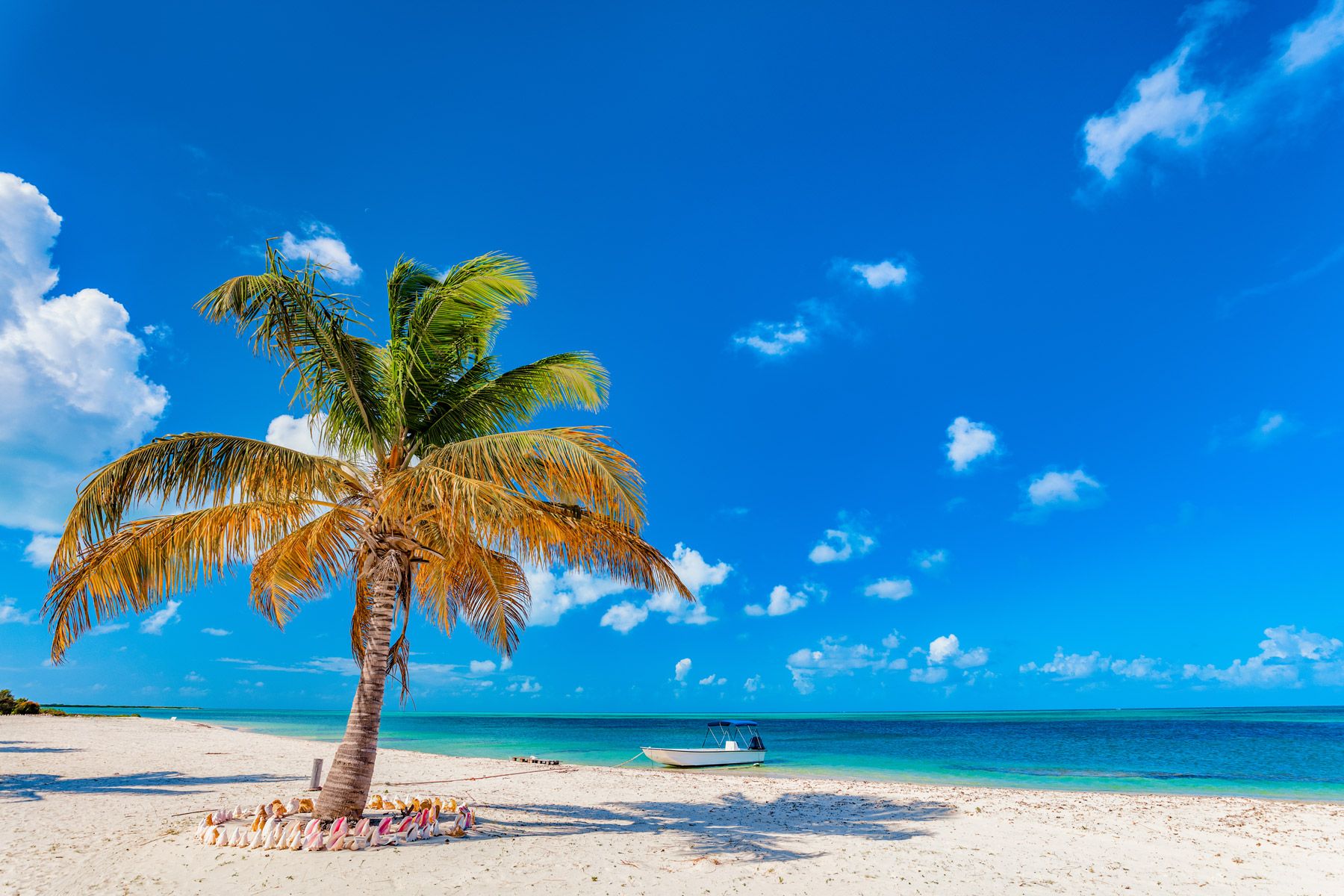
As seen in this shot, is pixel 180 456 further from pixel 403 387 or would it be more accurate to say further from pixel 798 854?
pixel 798 854

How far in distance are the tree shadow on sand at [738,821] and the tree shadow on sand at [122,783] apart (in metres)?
6.65

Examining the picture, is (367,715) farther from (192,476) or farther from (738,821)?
(738,821)

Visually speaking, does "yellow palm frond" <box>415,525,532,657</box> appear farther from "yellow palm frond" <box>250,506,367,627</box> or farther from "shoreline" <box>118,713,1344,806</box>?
"shoreline" <box>118,713,1344,806</box>

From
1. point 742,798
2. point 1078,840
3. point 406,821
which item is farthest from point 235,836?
point 1078,840

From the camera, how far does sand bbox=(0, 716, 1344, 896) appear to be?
6895 millimetres

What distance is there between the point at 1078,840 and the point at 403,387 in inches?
424

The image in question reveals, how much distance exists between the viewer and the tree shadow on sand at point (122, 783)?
1234 centimetres

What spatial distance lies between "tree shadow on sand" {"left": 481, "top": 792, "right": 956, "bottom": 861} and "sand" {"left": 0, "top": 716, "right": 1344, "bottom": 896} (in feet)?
0.20

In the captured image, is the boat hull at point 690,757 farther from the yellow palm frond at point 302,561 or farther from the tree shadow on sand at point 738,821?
the yellow palm frond at point 302,561

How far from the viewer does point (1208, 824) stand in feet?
39.4

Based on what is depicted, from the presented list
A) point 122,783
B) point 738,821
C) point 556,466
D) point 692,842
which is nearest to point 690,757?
point 738,821

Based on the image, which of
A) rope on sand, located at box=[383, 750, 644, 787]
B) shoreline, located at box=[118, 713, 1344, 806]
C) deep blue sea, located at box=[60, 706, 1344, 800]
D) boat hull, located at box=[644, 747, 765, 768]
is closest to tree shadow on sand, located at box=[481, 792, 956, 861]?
rope on sand, located at box=[383, 750, 644, 787]

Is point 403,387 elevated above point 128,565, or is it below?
above

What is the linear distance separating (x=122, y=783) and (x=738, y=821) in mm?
11799
